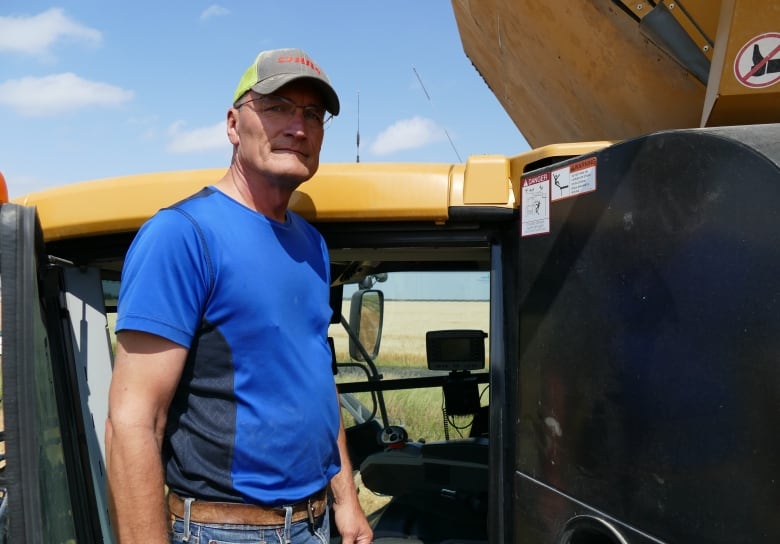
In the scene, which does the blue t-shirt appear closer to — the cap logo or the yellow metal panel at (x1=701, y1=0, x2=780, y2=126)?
the cap logo

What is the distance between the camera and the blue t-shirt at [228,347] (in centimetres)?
153

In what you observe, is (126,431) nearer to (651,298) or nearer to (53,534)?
(53,534)

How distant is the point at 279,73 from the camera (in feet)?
5.70

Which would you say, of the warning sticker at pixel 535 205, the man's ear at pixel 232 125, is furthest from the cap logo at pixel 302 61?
the warning sticker at pixel 535 205

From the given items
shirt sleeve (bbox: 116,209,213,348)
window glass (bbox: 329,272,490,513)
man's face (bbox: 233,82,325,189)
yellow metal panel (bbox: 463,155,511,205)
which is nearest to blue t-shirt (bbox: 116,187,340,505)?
shirt sleeve (bbox: 116,209,213,348)

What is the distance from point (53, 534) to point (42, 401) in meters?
0.31

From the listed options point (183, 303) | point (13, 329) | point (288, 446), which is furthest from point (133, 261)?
point (288, 446)

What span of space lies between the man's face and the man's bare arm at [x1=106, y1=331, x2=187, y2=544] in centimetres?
50

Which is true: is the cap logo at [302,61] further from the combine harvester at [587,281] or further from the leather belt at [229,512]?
the leather belt at [229,512]

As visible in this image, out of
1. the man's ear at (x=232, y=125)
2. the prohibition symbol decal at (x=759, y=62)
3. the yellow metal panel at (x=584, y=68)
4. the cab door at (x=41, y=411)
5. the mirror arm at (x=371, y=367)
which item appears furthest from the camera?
the mirror arm at (x=371, y=367)

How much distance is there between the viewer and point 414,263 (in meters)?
3.18

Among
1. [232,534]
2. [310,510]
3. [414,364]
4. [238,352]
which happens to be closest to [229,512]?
[232,534]

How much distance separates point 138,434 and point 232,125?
2.71 feet

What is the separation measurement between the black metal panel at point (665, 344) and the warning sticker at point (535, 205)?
3 centimetres
